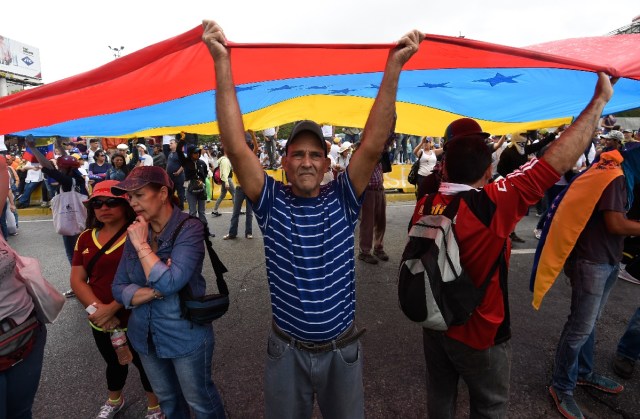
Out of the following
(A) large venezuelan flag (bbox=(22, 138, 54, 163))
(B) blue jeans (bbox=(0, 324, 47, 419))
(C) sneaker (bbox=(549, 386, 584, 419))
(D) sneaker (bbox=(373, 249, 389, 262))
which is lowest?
(C) sneaker (bbox=(549, 386, 584, 419))

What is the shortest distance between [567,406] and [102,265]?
3486 mm

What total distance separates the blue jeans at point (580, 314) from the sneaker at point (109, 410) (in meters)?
3.39

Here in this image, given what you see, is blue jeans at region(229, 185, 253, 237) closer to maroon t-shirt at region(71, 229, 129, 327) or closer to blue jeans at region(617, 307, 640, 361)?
maroon t-shirt at region(71, 229, 129, 327)

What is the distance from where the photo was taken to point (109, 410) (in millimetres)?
2607

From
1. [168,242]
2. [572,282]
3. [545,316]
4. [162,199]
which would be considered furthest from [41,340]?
[545,316]

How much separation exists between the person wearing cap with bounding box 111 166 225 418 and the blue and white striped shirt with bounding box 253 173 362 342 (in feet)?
1.86

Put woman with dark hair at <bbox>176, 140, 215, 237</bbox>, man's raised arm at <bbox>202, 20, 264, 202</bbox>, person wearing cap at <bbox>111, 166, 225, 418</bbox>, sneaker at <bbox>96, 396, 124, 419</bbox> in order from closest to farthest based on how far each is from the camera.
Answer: man's raised arm at <bbox>202, 20, 264, 202</bbox>
person wearing cap at <bbox>111, 166, 225, 418</bbox>
sneaker at <bbox>96, 396, 124, 419</bbox>
woman with dark hair at <bbox>176, 140, 215, 237</bbox>

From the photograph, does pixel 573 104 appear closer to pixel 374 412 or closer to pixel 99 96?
pixel 374 412

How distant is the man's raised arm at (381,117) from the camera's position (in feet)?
5.03

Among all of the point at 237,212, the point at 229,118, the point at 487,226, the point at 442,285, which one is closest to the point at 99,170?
the point at 237,212

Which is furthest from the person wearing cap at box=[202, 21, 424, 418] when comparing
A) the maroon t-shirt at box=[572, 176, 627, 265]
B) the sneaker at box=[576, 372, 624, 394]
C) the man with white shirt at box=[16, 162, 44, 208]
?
the man with white shirt at box=[16, 162, 44, 208]

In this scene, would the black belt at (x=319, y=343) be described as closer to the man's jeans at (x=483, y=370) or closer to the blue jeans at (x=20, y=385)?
the man's jeans at (x=483, y=370)

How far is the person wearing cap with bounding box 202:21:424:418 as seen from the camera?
1.63 meters

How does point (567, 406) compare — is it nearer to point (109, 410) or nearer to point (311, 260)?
point (311, 260)
